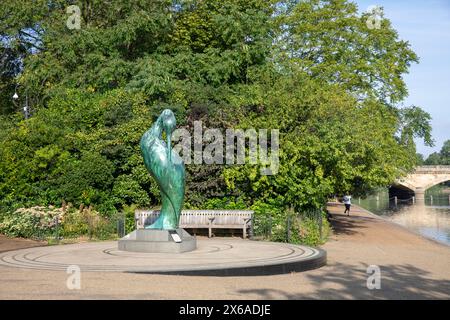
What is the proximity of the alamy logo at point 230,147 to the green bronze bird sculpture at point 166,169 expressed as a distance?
7.79m

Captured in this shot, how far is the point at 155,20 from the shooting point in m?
29.4

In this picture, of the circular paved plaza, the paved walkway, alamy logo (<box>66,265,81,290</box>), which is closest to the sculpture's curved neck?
the circular paved plaza

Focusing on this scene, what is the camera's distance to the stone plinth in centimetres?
1450

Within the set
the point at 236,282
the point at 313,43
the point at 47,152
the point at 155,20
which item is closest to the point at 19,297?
the point at 236,282

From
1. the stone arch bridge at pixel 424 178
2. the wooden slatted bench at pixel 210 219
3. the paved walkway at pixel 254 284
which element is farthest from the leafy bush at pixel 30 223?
the stone arch bridge at pixel 424 178

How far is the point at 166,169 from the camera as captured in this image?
14742 millimetres

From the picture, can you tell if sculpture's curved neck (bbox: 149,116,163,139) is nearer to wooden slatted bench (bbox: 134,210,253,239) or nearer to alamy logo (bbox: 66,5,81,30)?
wooden slatted bench (bbox: 134,210,253,239)

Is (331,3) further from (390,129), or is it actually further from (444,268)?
(444,268)

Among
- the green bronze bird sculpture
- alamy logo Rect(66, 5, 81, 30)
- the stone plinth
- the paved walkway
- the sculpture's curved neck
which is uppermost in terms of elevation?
alamy logo Rect(66, 5, 81, 30)

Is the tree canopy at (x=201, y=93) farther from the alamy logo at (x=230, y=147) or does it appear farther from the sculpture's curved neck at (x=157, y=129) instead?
the sculpture's curved neck at (x=157, y=129)

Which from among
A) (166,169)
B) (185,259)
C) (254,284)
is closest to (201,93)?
(166,169)

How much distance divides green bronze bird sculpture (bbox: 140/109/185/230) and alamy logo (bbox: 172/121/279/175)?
7.79 metres

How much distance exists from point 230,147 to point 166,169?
29.0ft

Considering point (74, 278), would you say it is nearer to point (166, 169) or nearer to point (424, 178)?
point (166, 169)
